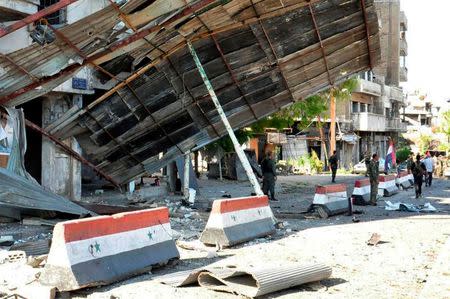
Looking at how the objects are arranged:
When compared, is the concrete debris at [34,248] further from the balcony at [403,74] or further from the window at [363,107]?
the balcony at [403,74]

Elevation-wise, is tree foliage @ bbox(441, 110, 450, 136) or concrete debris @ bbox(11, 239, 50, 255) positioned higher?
tree foliage @ bbox(441, 110, 450, 136)

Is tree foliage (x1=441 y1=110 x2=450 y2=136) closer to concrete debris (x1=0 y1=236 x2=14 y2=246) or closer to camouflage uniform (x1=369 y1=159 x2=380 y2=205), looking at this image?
camouflage uniform (x1=369 y1=159 x2=380 y2=205)

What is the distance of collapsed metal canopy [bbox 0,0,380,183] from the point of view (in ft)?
34.6

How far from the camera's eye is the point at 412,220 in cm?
1330

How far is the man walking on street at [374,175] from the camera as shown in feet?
55.4

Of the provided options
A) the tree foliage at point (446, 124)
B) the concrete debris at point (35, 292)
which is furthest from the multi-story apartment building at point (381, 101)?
the concrete debris at point (35, 292)

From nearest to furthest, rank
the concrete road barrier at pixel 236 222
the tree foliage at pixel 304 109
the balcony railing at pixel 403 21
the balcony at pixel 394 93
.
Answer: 1. the concrete road barrier at pixel 236 222
2. the tree foliage at pixel 304 109
3. the balcony at pixel 394 93
4. the balcony railing at pixel 403 21

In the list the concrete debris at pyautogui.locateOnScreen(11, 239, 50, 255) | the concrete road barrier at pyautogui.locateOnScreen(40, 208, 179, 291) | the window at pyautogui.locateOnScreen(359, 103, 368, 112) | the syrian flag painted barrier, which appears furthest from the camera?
the window at pyautogui.locateOnScreen(359, 103, 368, 112)

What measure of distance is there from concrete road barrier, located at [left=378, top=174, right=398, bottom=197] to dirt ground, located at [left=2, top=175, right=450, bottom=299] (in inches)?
238

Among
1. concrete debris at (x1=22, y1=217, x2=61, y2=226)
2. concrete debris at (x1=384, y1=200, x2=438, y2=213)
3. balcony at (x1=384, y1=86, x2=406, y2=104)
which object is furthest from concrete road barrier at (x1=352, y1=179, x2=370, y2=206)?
balcony at (x1=384, y1=86, x2=406, y2=104)

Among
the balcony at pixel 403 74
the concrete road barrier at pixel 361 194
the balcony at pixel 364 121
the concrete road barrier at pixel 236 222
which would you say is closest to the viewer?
the concrete road barrier at pixel 236 222

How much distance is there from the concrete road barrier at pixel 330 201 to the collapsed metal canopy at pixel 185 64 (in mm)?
2830

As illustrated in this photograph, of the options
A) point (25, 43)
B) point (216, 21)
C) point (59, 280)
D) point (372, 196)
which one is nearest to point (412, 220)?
point (372, 196)

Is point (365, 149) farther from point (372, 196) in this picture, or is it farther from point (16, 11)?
point (16, 11)
